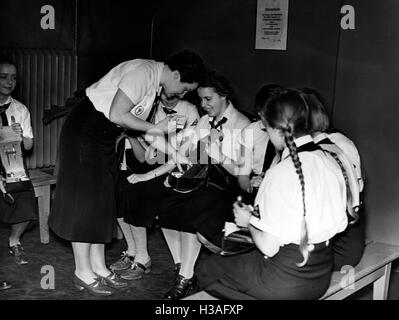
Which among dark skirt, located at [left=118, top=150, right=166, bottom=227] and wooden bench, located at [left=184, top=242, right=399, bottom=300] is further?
dark skirt, located at [left=118, top=150, right=166, bottom=227]

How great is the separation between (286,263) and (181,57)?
1.34 meters

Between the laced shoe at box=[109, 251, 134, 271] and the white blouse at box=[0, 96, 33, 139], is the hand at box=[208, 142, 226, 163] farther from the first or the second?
the white blouse at box=[0, 96, 33, 139]

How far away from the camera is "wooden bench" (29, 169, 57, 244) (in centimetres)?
438

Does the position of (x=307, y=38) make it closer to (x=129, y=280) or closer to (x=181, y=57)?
(x=181, y=57)

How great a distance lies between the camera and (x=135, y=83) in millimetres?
3164

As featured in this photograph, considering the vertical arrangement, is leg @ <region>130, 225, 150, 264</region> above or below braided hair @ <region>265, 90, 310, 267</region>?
below

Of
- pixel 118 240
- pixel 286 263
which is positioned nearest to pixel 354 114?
pixel 118 240

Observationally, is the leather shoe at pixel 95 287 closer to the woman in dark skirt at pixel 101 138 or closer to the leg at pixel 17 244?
the woman in dark skirt at pixel 101 138

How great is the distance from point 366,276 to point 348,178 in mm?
642

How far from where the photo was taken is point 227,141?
3.74 m

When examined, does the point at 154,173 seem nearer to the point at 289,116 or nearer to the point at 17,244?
the point at 17,244

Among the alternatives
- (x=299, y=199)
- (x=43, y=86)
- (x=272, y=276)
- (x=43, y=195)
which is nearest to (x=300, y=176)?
(x=299, y=199)

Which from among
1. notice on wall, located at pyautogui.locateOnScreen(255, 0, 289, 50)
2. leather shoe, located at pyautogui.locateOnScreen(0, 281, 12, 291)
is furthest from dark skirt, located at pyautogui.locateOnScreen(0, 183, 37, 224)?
notice on wall, located at pyautogui.locateOnScreen(255, 0, 289, 50)

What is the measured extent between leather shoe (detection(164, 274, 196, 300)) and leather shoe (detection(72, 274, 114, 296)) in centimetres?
34
